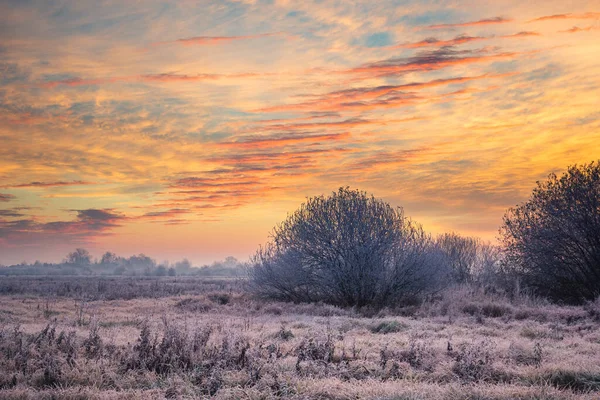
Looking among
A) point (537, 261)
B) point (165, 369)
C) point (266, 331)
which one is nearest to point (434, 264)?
point (537, 261)

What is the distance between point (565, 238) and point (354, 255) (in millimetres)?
13322

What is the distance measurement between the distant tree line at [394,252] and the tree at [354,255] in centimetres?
6

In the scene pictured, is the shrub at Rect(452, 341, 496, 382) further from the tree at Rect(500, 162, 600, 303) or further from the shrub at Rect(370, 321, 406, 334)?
the tree at Rect(500, 162, 600, 303)

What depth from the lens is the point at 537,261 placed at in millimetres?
32469

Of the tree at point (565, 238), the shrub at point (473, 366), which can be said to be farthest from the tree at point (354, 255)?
the shrub at point (473, 366)

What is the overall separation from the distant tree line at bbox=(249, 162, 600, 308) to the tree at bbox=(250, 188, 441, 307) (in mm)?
58

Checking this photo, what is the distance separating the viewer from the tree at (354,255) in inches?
1149

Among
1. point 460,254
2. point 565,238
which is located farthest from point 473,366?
point 460,254

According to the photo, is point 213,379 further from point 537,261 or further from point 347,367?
point 537,261

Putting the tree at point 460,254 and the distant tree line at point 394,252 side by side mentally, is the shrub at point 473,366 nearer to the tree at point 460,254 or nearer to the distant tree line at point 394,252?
the distant tree line at point 394,252

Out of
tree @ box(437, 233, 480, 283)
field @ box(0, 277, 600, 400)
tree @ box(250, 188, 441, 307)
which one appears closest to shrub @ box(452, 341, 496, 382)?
field @ box(0, 277, 600, 400)

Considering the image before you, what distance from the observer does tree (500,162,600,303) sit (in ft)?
98.6

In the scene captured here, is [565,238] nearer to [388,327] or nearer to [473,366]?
[388,327]

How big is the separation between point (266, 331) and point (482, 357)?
24.3ft
